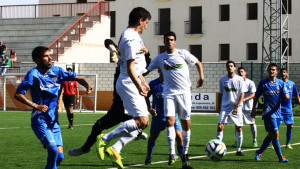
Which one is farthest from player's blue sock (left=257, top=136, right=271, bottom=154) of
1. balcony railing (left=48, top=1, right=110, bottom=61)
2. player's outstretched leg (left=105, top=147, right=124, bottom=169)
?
balcony railing (left=48, top=1, right=110, bottom=61)

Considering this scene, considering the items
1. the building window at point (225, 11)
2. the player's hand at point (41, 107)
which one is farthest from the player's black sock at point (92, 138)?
the building window at point (225, 11)

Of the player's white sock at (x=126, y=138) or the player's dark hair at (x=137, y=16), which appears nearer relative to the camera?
the player's white sock at (x=126, y=138)

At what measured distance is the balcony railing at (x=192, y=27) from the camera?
4941cm

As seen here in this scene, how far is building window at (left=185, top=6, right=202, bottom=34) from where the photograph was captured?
49.4m

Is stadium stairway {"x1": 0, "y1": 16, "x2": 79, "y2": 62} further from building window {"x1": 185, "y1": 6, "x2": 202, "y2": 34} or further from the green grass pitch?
the green grass pitch

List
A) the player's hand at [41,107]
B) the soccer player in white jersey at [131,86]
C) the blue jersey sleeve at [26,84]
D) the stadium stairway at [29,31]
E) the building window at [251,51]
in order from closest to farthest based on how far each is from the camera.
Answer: the player's hand at [41,107] → the blue jersey sleeve at [26,84] → the soccer player in white jersey at [131,86] → the stadium stairway at [29,31] → the building window at [251,51]

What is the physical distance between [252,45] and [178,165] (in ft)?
130

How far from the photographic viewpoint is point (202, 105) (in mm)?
32250

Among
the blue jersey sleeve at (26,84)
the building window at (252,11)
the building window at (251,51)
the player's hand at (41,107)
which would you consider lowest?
the player's hand at (41,107)

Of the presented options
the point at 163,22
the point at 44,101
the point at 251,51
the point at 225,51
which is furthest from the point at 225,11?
the point at 44,101

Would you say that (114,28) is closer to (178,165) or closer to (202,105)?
(202,105)

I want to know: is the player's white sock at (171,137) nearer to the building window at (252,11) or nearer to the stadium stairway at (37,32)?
the stadium stairway at (37,32)

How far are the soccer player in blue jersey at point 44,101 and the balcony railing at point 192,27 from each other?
42.5 meters

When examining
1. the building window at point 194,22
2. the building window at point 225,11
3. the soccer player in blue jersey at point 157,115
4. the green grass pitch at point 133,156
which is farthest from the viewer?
the building window at point 194,22
